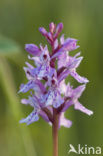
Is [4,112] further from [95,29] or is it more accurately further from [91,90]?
[95,29]

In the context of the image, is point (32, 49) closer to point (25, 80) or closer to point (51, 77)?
point (51, 77)

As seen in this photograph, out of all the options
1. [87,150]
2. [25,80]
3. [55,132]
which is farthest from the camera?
[25,80]

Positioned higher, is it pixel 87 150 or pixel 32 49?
pixel 32 49

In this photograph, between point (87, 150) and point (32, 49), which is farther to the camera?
point (87, 150)

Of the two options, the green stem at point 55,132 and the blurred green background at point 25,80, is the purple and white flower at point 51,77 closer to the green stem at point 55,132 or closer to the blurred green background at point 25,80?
the green stem at point 55,132

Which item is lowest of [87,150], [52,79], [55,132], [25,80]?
[87,150]

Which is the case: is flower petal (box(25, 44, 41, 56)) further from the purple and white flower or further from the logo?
the logo

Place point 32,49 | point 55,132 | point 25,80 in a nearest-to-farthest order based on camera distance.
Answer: point 55,132 < point 32,49 < point 25,80

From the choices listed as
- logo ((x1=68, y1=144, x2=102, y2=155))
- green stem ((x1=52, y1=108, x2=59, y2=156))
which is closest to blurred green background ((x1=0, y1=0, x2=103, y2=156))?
logo ((x1=68, y1=144, x2=102, y2=155))

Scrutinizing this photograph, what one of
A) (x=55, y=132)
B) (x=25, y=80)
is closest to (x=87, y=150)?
(x=25, y=80)
